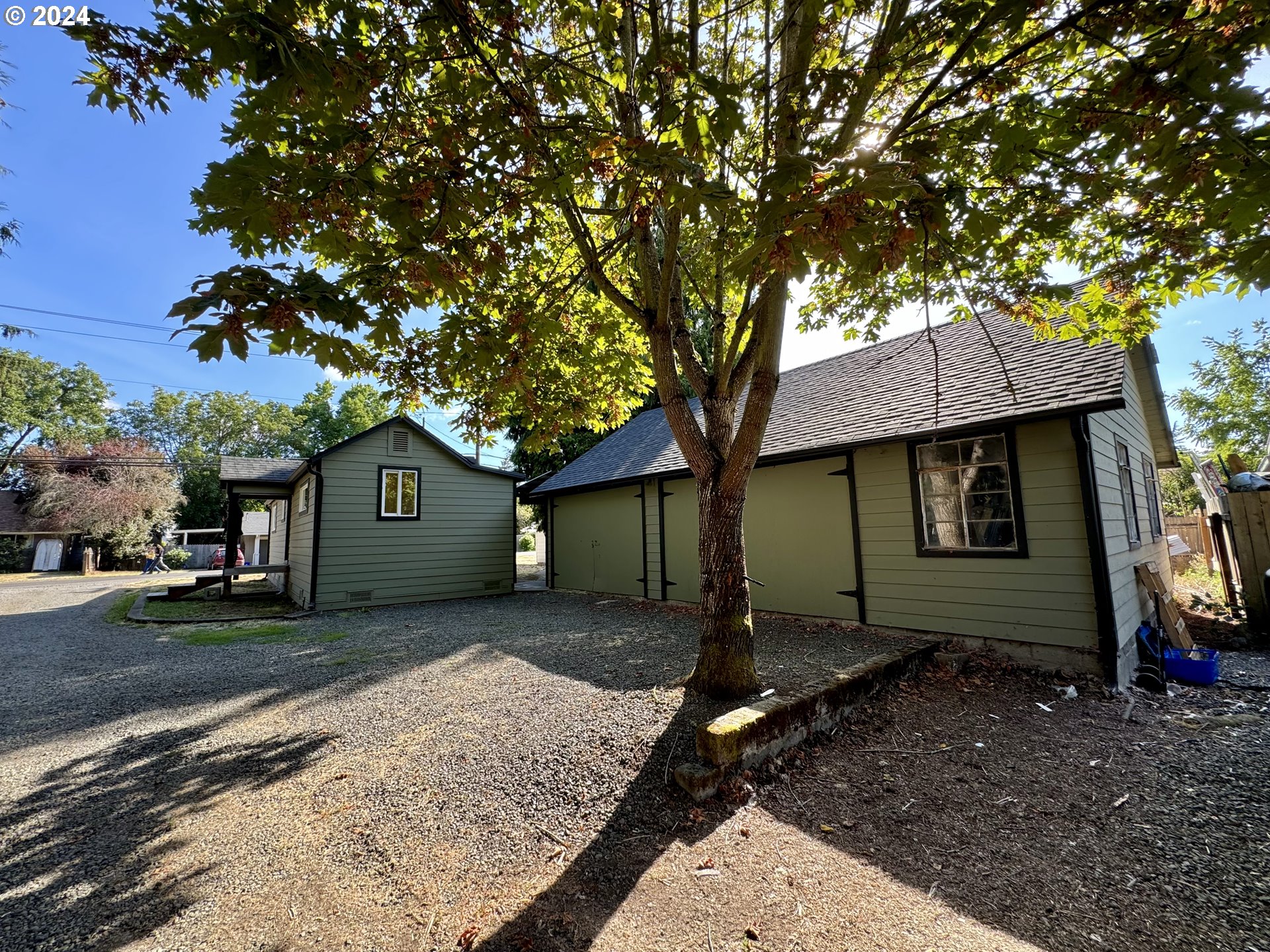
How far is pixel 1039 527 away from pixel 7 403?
143 ft

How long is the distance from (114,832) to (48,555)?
34574 millimetres

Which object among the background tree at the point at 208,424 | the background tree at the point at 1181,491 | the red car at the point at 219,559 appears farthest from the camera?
the background tree at the point at 208,424

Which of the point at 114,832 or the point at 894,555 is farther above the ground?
the point at 894,555

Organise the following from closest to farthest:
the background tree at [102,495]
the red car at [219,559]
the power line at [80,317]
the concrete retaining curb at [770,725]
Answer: the concrete retaining curb at [770,725] < the power line at [80,317] < the background tree at [102,495] < the red car at [219,559]

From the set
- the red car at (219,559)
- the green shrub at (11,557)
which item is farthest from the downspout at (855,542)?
the green shrub at (11,557)

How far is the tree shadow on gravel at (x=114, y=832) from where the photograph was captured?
2.00 meters

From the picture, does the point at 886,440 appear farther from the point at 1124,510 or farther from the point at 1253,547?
the point at 1253,547

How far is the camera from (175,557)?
76.7 feet

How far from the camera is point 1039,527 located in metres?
5.30

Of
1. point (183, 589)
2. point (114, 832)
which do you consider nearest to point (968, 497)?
point (114, 832)

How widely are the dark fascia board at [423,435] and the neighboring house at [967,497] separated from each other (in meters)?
4.97

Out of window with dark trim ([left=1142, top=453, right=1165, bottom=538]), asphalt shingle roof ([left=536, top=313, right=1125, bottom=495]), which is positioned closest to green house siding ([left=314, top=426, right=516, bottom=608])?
asphalt shingle roof ([left=536, top=313, right=1125, bottom=495])

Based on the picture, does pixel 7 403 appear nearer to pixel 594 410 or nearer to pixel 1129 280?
pixel 594 410

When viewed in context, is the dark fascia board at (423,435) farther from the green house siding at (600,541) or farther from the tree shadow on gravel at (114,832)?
the tree shadow on gravel at (114,832)
